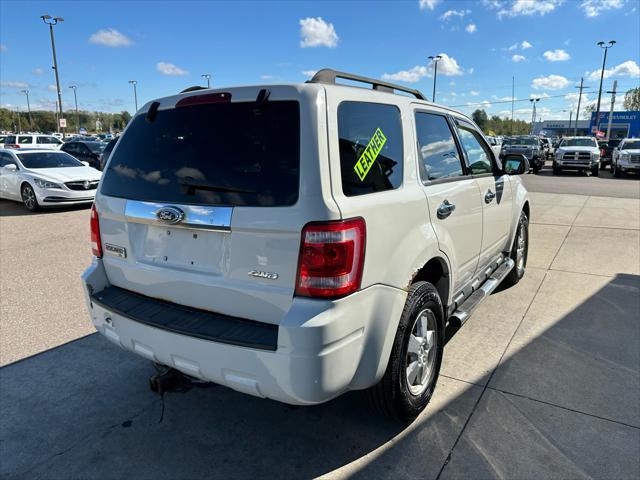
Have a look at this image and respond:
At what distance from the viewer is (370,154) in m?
2.41

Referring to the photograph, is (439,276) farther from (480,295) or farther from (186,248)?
(186,248)

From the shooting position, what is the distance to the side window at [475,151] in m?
3.78

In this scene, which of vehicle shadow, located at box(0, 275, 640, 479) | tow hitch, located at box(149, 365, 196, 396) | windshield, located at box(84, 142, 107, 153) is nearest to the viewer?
vehicle shadow, located at box(0, 275, 640, 479)

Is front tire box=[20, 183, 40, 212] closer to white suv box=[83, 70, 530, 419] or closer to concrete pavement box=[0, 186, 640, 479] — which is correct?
concrete pavement box=[0, 186, 640, 479]

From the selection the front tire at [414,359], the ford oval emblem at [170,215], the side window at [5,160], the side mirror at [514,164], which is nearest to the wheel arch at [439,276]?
the front tire at [414,359]

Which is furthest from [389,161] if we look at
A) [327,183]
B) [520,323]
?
[520,323]

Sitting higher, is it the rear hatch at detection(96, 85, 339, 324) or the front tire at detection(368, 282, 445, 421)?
the rear hatch at detection(96, 85, 339, 324)

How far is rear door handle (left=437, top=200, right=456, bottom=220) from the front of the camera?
2917 millimetres

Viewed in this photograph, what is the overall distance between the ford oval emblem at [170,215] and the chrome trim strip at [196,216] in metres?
0.02

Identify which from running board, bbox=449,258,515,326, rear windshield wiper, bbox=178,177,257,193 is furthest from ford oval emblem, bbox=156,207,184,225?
running board, bbox=449,258,515,326

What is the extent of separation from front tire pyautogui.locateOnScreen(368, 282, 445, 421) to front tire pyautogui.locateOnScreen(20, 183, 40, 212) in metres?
10.9

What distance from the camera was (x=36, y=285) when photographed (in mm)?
5426

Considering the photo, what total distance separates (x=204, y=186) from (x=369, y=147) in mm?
874

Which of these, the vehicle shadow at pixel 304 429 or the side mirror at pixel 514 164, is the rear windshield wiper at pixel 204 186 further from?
the side mirror at pixel 514 164
